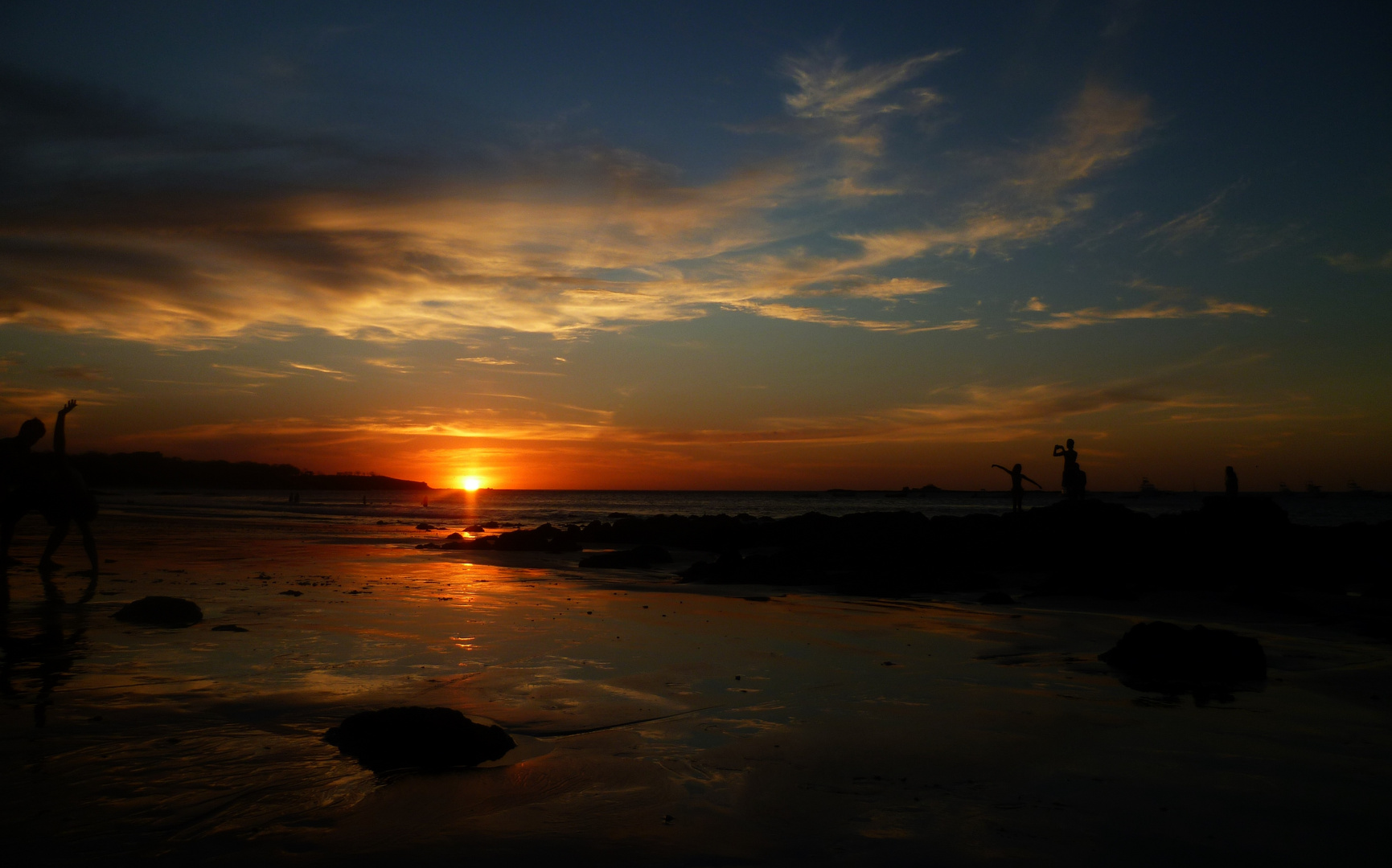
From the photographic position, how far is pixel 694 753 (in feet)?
17.3

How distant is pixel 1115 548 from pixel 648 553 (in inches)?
464

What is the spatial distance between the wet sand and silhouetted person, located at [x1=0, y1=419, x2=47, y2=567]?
2343mm

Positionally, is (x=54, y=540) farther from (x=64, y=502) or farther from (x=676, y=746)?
(x=676, y=746)

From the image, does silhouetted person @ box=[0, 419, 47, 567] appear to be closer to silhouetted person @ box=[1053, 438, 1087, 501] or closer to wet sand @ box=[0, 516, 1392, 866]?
wet sand @ box=[0, 516, 1392, 866]

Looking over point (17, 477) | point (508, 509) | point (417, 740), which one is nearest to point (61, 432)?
point (17, 477)

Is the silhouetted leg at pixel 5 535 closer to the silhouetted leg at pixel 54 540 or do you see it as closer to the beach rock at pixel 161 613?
the silhouetted leg at pixel 54 540

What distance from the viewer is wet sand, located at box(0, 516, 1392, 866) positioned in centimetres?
389

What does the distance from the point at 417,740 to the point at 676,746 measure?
1.70 metres

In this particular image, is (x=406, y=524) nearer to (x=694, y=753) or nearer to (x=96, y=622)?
(x=96, y=622)

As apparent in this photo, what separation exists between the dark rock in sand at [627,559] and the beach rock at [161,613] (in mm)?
12104

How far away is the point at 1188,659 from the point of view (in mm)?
8008

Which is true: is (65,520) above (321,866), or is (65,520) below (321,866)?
above

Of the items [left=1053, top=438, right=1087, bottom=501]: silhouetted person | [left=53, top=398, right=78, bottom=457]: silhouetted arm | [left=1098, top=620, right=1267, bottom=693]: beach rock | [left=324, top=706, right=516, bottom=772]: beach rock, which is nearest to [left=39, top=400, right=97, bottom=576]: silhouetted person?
[left=53, top=398, right=78, bottom=457]: silhouetted arm

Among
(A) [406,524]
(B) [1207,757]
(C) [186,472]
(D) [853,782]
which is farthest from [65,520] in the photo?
(C) [186,472]
